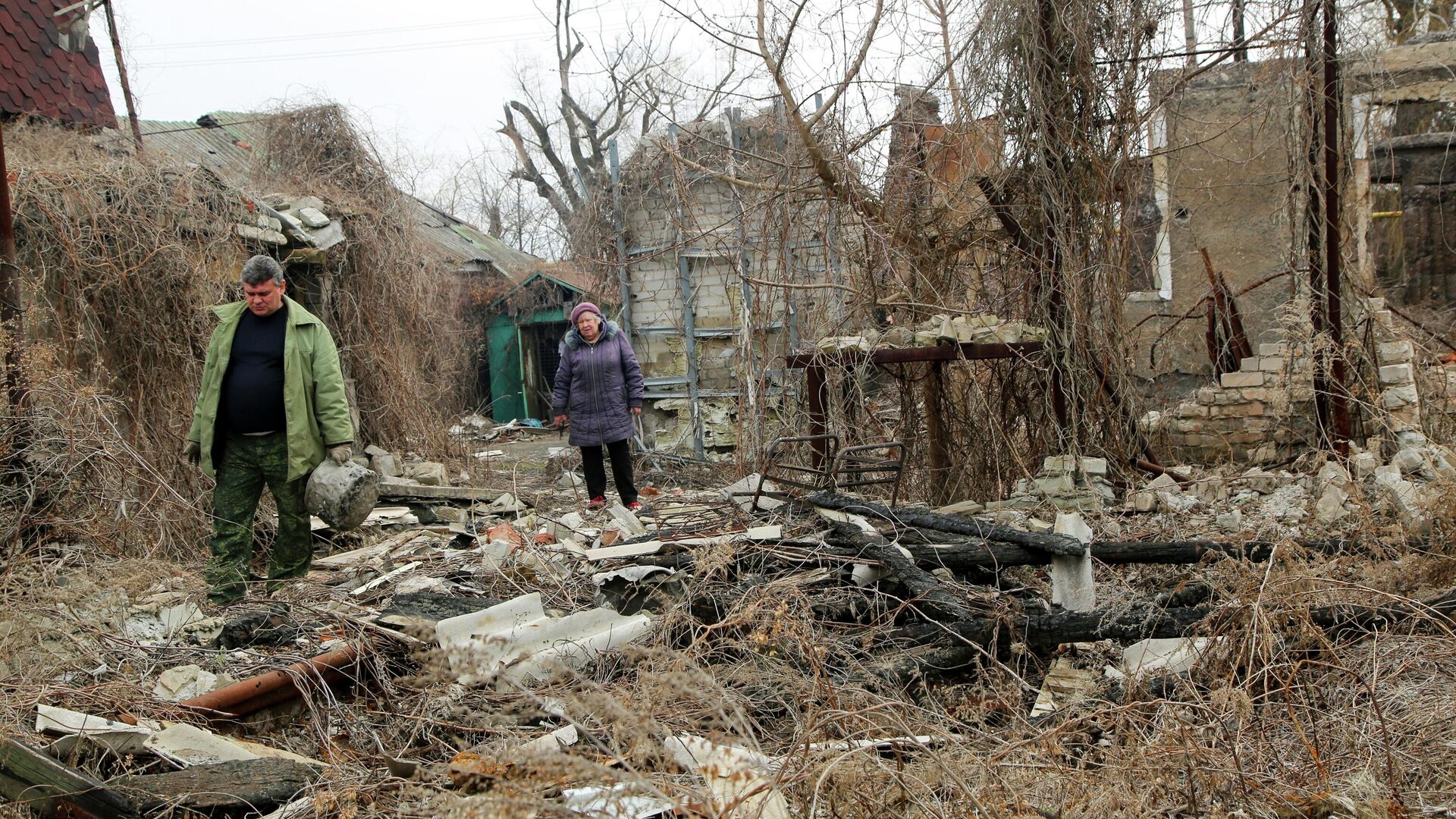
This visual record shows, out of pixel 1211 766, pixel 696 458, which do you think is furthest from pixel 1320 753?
pixel 696 458

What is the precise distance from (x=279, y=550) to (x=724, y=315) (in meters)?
9.01

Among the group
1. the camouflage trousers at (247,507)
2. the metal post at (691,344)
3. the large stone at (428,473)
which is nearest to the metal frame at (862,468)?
the camouflage trousers at (247,507)

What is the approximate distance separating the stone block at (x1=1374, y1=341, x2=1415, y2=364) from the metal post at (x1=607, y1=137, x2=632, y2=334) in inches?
343

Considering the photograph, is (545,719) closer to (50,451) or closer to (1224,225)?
(50,451)

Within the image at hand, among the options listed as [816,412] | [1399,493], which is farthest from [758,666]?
[1399,493]

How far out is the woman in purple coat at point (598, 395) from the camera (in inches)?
349

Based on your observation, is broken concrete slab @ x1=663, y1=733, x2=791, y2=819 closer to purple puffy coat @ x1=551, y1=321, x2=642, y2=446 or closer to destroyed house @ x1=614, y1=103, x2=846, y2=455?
purple puffy coat @ x1=551, y1=321, x2=642, y2=446

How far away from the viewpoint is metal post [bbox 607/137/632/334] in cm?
1422

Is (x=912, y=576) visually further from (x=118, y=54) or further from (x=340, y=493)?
(x=118, y=54)

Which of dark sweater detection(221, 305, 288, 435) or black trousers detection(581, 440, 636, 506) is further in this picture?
black trousers detection(581, 440, 636, 506)

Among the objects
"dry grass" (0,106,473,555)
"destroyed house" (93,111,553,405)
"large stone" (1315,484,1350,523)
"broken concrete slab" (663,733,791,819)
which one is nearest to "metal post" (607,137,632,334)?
"destroyed house" (93,111,553,405)

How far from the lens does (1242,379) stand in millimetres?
9047

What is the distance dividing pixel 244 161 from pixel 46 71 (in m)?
3.74

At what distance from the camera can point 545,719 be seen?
3.86m
